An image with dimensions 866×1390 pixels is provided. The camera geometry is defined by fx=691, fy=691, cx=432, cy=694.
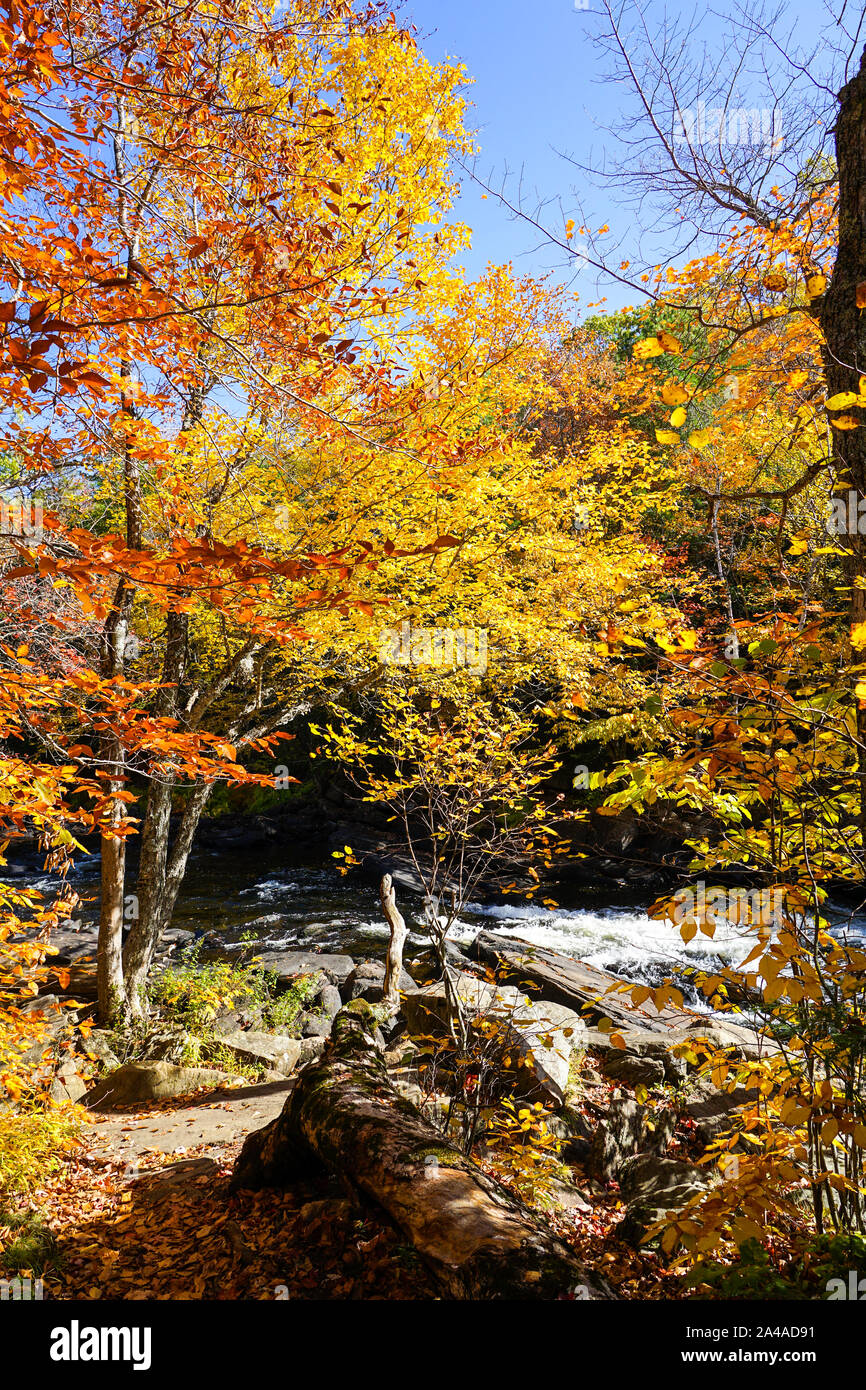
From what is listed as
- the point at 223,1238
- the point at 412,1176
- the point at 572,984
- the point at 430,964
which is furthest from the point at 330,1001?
the point at 412,1176

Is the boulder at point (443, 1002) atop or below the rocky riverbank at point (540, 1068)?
atop

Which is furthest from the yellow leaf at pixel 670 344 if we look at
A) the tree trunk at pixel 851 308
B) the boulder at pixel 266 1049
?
the boulder at pixel 266 1049

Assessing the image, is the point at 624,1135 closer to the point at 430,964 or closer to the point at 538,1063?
the point at 538,1063

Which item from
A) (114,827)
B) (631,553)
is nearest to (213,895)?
(631,553)

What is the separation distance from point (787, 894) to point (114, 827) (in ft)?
9.93

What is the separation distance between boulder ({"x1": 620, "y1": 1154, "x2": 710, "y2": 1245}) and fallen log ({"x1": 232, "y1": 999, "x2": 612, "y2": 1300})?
3.59ft

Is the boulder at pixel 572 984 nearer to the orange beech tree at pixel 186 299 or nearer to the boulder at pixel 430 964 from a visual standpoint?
the boulder at pixel 430 964

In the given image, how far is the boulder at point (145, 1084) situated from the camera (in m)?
6.43

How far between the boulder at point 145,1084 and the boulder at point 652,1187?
393cm

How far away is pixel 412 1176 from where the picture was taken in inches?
117

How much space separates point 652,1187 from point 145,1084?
15.0 ft

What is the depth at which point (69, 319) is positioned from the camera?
3.04 meters

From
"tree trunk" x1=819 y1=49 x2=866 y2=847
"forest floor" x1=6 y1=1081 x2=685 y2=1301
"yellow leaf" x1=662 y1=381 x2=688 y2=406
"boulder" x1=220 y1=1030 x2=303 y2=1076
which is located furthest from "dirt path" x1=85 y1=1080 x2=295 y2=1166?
"yellow leaf" x1=662 y1=381 x2=688 y2=406
